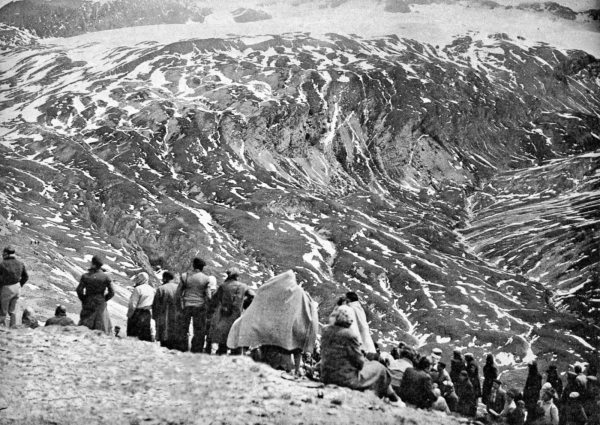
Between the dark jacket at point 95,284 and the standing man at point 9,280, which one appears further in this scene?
the standing man at point 9,280

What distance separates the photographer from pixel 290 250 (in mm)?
160750

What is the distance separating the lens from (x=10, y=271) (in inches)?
834

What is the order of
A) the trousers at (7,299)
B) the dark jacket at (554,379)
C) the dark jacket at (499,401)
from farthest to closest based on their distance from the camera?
the dark jacket at (554,379) → the dark jacket at (499,401) → the trousers at (7,299)

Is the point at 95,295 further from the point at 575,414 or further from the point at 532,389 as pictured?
the point at 532,389

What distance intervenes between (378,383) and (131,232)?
151 meters

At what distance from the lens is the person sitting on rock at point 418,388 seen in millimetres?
16547

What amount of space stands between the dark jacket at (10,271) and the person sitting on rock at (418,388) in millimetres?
11835

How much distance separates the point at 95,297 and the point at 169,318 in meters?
2.33

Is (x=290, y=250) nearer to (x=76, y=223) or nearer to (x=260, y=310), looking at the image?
(x=76, y=223)

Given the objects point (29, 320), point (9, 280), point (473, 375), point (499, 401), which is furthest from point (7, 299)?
point (499, 401)

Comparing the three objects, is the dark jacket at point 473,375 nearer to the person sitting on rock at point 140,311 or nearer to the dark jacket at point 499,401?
the dark jacket at point 499,401

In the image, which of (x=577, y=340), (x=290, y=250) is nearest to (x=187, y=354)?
(x=577, y=340)

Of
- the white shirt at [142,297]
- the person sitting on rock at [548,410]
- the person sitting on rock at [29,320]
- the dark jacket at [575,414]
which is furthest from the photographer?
the person sitting on rock at [29,320]

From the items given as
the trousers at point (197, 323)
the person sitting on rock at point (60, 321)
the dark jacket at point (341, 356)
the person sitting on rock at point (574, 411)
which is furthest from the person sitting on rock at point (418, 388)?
the person sitting on rock at point (60, 321)
